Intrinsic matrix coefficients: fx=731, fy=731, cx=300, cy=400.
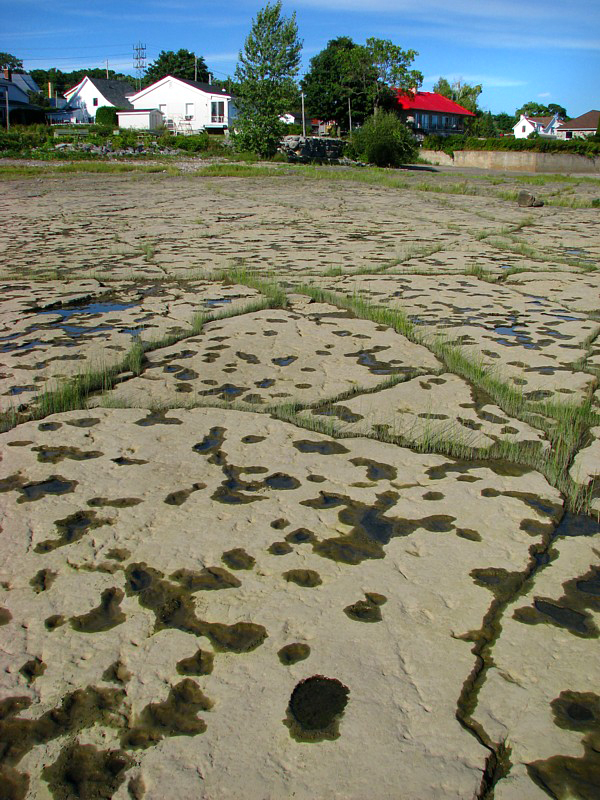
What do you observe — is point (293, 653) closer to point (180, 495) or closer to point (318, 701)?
point (318, 701)

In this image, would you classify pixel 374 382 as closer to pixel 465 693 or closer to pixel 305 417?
pixel 305 417

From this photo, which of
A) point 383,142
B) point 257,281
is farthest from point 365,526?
point 383,142

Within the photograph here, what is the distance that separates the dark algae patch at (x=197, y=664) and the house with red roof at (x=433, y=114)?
6362 centimetres

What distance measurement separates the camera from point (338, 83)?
5241 cm

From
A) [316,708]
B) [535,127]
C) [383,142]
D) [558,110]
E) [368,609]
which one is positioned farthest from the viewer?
[558,110]

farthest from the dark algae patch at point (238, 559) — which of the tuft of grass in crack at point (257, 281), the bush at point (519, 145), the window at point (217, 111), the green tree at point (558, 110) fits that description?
the green tree at point (558, 110)

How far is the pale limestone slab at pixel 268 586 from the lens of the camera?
981 millimetres

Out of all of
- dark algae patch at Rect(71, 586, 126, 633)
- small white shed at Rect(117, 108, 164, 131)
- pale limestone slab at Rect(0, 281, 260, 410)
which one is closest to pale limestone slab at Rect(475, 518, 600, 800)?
dark algae patch at Rect(71, 586, 126, 633)

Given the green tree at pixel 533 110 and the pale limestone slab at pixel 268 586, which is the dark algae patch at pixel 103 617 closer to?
the pale limestone slab at pixel 268 586

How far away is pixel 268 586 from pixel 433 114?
6962 centimetres

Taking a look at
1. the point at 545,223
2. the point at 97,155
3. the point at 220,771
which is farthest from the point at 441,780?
the point at 97,155

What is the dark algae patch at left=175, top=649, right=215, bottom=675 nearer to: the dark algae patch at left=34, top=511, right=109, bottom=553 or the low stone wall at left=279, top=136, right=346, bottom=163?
the dark algae patch at left=34, top=511, right=109, bottom=553

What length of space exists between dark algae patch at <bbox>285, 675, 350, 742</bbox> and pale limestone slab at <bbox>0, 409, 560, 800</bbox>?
1 centimetres

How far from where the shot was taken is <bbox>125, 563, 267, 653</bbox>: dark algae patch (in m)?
1.21
